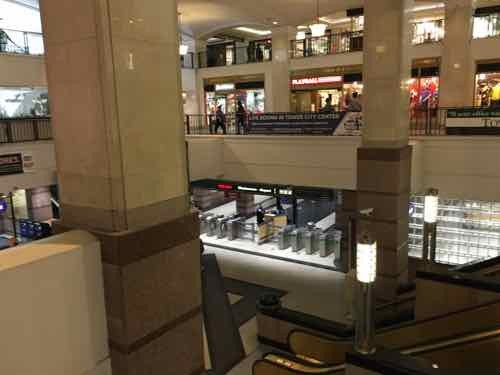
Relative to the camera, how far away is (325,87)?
1850 cm

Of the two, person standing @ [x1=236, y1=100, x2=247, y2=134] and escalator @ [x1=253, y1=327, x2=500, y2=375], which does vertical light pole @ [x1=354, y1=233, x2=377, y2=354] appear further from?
person standing @ [x1=236, y1=100, x2=247, y2=134]

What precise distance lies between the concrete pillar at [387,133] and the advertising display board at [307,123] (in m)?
2.22

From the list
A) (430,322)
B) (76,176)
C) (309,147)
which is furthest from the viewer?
(309,147)

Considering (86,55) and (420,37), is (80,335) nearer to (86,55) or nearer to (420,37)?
(86,55)

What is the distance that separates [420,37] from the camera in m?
17.2

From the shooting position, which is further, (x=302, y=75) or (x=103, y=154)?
(x=302, y=75)

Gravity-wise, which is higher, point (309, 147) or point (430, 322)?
point (309, 147)

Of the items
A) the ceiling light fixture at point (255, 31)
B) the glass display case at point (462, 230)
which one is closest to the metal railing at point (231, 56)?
the ceiling light fixture at point (255, 31)

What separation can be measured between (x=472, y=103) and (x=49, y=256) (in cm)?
1488

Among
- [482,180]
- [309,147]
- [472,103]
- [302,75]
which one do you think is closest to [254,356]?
[309,147]

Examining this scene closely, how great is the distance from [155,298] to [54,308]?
0.65 meters

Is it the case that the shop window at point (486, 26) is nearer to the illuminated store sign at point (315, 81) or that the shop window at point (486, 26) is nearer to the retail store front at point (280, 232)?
the illuminated store sign at point (315, 81)

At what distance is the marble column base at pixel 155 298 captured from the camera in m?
2.53

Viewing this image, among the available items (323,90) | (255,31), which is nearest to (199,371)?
(323,90)
